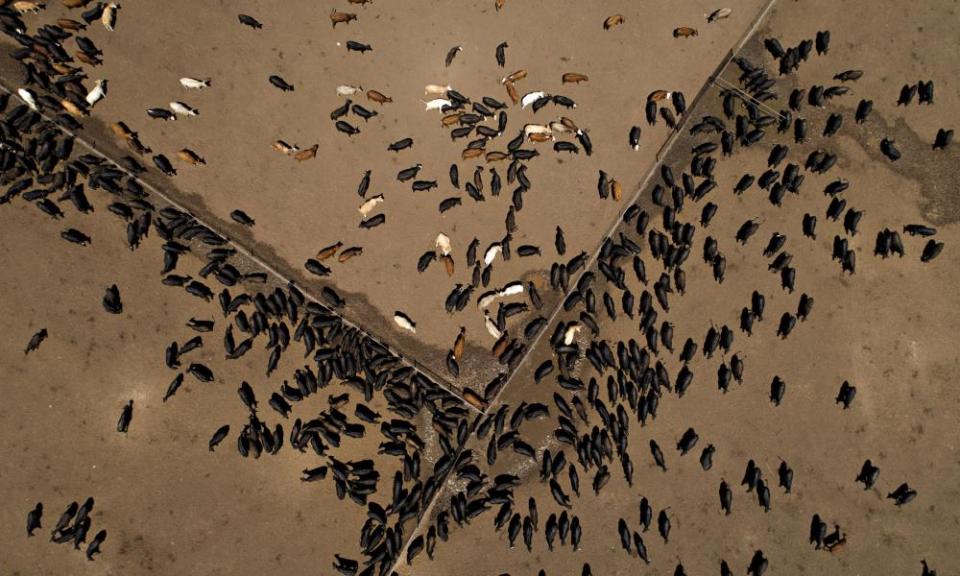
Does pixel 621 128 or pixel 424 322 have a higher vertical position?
pixel 621 128

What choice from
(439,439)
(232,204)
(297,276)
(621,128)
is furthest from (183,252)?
(621,128)

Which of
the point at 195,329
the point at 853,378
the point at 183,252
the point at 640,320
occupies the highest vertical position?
the point at 853,378

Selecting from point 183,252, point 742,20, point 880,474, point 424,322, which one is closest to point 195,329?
point 183,252

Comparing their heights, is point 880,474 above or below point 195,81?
above

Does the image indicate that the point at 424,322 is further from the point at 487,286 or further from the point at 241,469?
the point at 241,469

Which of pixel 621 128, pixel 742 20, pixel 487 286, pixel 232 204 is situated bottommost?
pixel 232 204

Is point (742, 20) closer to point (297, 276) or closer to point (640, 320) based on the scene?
point (640, 320)
